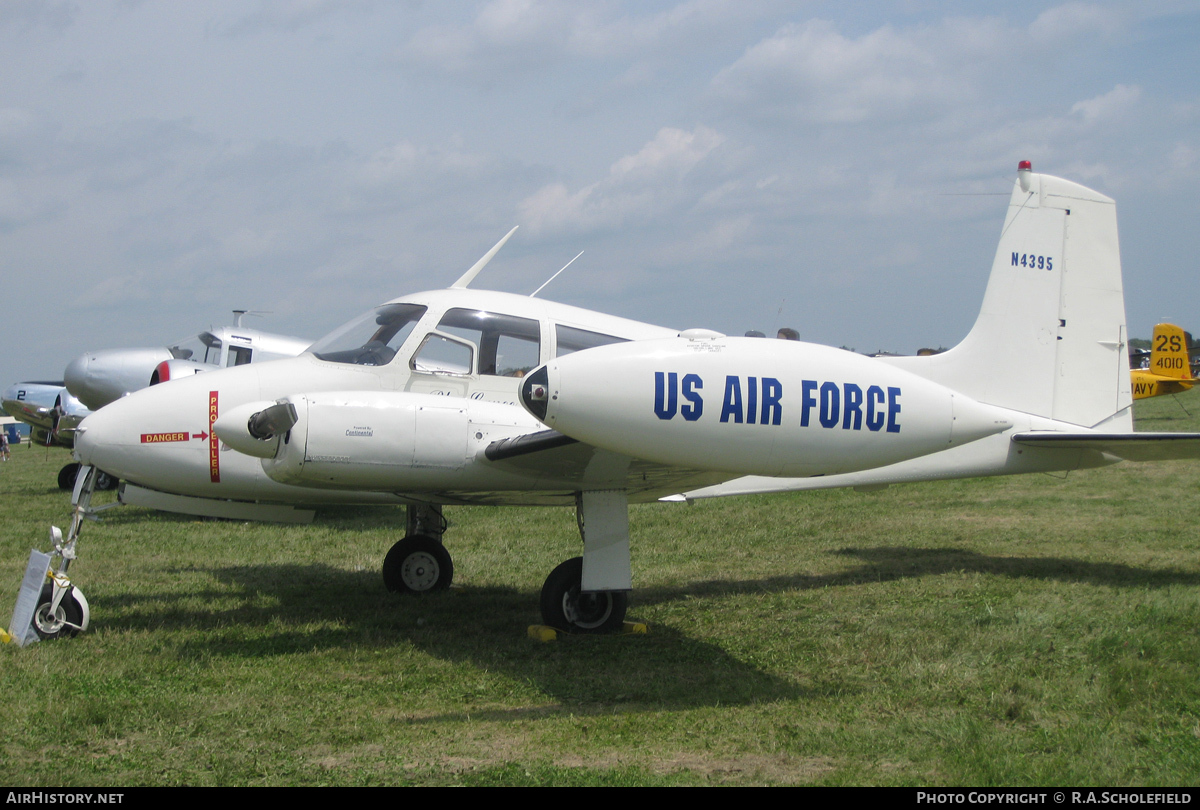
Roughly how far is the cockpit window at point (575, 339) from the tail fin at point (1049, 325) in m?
2.79

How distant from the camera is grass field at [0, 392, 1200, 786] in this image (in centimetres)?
393

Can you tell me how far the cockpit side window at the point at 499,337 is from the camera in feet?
22.2

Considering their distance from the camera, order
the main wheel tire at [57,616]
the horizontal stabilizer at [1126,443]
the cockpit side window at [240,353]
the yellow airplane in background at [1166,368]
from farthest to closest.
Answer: the yellow airplane in background at [1166,368]
the cockpit side window at [240,353]
the horizontal stabilizer at [1126,443]
the main wheel tire at [57,616]

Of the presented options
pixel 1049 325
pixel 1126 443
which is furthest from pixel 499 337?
pixel 1126 443

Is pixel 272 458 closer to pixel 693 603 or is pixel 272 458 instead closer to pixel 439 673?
pixel 439 673

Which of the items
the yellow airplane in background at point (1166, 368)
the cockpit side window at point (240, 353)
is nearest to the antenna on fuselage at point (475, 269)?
the cockpit side window at point (240, 353)

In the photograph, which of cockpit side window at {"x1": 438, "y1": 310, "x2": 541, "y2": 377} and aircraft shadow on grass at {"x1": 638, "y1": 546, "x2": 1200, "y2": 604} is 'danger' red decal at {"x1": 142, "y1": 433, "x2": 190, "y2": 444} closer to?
cockpit side window at {"x1": 438, "y1": 310, "x2": 541, "y2": 377}

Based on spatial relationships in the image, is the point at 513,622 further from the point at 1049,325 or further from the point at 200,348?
the point at 200,348

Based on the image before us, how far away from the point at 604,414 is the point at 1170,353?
25.0 metres

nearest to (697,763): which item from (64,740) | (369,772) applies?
(369,772)

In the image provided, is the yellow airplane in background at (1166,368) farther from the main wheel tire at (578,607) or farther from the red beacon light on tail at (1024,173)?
the main wheel tire at (578,607)

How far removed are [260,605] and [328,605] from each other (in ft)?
1.75

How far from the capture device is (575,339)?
6.96 metres
